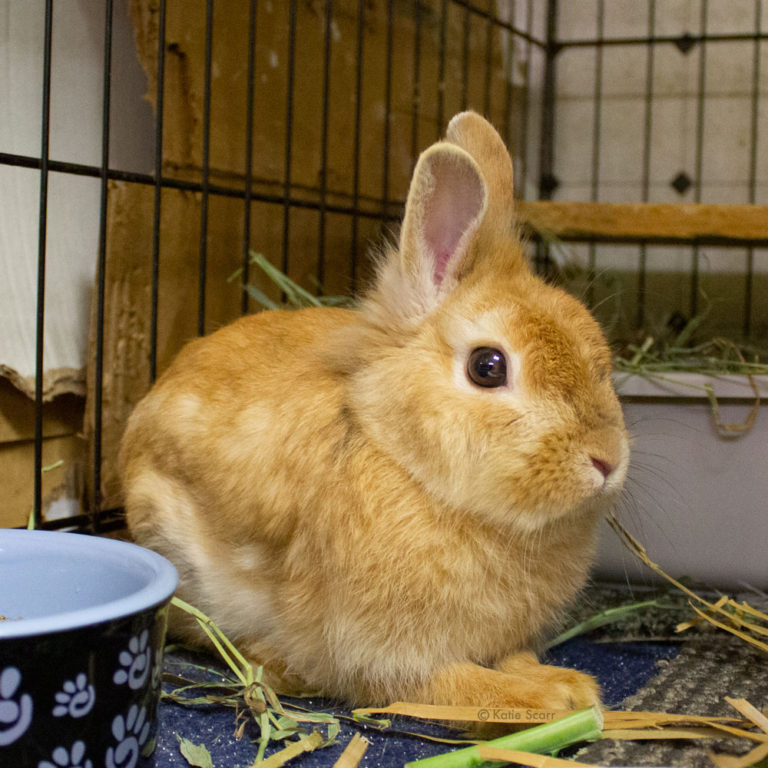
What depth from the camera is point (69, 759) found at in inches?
31.2

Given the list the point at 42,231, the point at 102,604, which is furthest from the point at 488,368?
the point at 42,231

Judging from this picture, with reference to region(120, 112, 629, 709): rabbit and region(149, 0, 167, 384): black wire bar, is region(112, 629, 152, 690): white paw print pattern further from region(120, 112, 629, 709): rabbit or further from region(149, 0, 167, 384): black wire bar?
region(149, 0, 167, 384): black wire bar

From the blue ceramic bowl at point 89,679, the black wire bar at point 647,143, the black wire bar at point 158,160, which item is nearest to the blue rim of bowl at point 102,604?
the blue ceramic bowl at point 89,679

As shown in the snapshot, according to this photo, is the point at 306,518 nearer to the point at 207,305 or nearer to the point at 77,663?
the point at 77,663

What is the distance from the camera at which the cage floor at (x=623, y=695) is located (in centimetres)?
108

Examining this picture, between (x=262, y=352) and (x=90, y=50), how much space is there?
31.2 inches

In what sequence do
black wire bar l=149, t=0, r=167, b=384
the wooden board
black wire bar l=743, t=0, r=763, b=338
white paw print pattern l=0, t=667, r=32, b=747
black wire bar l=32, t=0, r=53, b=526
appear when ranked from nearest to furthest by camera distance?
1. white paw print pattern l=0, t=667, r=32, b=747
2. black wire bar l=32, t=0, r=53, b=526
3. black wire bar l=149, t=0, r=167, b=384
4. the wooden board
5. black wire bar l=743, t=0, r=763, b=338

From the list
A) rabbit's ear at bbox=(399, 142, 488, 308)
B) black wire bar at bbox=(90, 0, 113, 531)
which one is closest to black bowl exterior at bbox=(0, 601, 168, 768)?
rabbit's ear at bbox=(399, 142, 488, 308)

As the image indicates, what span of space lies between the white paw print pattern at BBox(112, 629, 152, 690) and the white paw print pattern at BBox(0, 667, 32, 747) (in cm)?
8

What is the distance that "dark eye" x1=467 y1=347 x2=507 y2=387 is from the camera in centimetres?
115

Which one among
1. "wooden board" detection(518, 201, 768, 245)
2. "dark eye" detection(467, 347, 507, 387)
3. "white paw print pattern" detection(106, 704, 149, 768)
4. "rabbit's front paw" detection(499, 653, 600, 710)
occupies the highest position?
"wooden board" detection(518, 201, 768, 245)

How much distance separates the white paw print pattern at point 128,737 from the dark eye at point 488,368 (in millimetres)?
547

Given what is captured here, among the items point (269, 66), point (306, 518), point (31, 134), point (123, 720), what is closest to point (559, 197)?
point (269, 66)

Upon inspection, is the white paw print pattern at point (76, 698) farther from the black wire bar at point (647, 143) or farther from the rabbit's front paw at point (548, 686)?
the black wire bar at point (647, 143)
